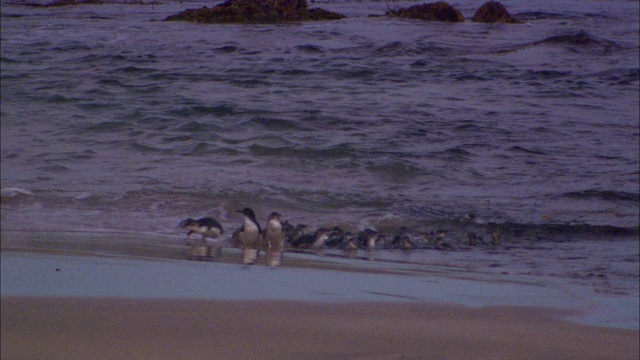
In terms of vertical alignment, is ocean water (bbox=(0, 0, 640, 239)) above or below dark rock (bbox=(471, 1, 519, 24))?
below

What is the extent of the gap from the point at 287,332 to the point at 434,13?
1749 centimetres

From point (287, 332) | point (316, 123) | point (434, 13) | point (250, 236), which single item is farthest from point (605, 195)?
point (434, 13)

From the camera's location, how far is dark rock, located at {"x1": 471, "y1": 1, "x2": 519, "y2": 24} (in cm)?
1978

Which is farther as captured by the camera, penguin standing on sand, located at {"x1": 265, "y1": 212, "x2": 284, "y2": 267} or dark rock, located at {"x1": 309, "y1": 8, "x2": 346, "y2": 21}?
dark rock, located at {"x1": 309, "y1": 8, "x2": 346, "y2": 21}

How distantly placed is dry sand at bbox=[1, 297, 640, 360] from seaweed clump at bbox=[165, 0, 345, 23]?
1571 cm

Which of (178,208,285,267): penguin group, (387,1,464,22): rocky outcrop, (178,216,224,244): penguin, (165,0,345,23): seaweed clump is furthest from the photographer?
(387,1,464,22): rocky outcrop

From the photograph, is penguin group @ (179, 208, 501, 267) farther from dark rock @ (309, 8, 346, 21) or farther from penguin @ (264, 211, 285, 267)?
dark rock @ (309, 8, 346, 21)

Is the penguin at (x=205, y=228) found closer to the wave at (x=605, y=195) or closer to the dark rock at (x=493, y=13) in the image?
the wave at (x=605, y=195)

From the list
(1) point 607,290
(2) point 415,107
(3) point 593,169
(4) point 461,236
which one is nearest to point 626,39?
(2) point 415,107

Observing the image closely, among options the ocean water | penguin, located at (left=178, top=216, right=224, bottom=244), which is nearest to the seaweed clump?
the ocean water

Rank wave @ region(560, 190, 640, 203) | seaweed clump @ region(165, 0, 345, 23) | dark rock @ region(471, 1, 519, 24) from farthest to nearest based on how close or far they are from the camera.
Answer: dark rock @ region(471, 1, 519, 24)
seaweed clump @ region(165, 0, 345, 23)
wave @ region(560, 190, 640, 203)

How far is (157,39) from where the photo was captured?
16.0 meters

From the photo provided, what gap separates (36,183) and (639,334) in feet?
15.9

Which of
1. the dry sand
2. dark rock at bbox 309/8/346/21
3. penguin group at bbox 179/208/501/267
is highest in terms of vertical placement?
the dry sand
